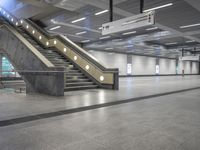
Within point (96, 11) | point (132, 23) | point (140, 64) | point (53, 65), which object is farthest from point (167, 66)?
point (53, 65)

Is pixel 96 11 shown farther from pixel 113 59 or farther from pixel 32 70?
pixel 113 59

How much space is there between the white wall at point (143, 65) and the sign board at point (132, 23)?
2495cm

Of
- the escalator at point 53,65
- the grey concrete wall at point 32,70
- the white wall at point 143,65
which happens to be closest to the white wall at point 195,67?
the white wall at point 143,65

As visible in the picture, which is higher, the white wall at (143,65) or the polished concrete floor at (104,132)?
the white wall at (143,65)

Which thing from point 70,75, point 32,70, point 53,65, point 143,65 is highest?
point 143,65

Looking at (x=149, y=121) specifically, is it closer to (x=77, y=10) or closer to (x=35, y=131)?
(x=35, y=131)

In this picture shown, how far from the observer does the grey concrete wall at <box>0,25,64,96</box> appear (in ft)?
20.1

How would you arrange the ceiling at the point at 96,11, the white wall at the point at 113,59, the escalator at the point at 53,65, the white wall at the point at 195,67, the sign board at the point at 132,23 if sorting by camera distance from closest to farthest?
the sign board at the point at 132,23, the escalator at the point at 53,65, the ceiling at the point at 96,11, the white wall at the point at 113,59, the white wall at the point at 195,67

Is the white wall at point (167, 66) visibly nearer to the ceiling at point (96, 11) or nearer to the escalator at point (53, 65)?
the ceiling at point (96, 11)

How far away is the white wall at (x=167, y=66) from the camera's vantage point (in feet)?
122

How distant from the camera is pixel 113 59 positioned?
1136 inches

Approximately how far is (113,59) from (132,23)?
2258 centimetres

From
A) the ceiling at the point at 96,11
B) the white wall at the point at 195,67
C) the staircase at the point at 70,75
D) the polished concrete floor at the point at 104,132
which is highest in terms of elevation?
the ceiling at the point at 96,11

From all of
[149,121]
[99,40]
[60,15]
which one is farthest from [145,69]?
[149,121]
